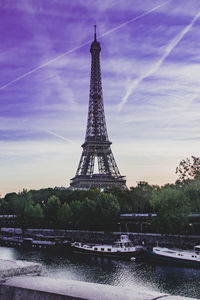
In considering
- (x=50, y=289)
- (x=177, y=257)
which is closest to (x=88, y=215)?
(x=177, y=257)

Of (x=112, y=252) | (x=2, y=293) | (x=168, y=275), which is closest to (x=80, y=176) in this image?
(x=112, y=252)

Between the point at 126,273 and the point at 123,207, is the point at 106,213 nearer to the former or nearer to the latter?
the point at 123,207

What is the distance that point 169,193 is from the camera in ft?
157

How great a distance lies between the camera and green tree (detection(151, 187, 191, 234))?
148 feet

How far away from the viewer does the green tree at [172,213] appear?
148 feet

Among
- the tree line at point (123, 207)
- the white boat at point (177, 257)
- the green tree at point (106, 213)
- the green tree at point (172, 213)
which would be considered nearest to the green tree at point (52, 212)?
the tree line at point (123, 207)

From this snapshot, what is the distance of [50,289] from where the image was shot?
9.40 ft

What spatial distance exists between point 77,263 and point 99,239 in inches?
739

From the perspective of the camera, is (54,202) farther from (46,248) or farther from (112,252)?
(112,252)

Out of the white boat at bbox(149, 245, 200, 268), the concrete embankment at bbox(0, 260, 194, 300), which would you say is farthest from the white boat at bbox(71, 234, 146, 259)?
the concrete embankment at bbox(0, 260, 194, 300)

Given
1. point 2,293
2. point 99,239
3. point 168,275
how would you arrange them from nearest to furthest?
point 2,293
point 168,275
point 99,239

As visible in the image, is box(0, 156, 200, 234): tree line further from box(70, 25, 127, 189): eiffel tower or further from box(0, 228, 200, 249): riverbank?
box(70, 25, 127, 189): eiffel tower

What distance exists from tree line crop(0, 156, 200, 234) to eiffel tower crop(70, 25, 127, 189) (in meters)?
11.6

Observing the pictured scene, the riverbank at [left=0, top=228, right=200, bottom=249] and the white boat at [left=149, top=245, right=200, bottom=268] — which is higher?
the riverbank at [left=0, top=228, right=200, bottom=249]
